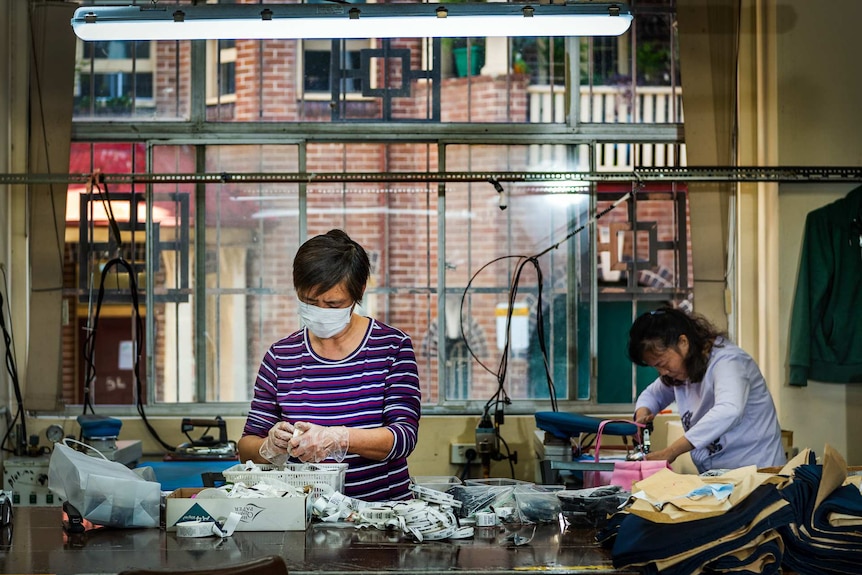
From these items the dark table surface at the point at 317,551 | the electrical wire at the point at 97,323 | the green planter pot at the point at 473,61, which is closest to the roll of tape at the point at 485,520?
the dark table surface at the point at 317,551

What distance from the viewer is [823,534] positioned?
2.18 metres

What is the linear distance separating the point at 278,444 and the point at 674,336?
1633mm

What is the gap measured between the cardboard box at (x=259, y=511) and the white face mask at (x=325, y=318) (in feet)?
1.79

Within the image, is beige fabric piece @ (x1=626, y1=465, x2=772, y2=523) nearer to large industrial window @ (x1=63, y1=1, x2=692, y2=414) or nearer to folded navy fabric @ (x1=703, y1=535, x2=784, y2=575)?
folded navy fabric @ (x1=703, y1=535, x2=784, y2=575)

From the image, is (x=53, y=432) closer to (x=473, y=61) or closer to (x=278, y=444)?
(x=278, y=444)

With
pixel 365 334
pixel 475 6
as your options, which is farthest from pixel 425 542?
pixel 475 6

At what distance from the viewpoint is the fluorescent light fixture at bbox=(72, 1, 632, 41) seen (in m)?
3.24

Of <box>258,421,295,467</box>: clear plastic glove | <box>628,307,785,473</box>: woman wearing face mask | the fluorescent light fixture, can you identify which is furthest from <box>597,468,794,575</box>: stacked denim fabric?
the fluorescent light fixture

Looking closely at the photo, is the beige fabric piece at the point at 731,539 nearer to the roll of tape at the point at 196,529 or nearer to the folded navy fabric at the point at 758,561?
the folded navy fabric at the point at 758,561

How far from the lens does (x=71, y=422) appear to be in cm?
486

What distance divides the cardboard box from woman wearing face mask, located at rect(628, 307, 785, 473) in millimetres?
1579

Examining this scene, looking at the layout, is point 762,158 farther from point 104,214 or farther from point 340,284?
point 104,214

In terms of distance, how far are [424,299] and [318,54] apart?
1.38 meters

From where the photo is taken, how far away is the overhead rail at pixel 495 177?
453 cm
